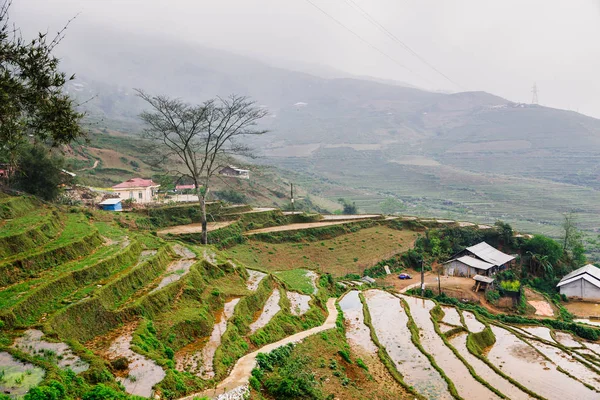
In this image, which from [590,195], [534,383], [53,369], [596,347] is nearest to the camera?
[53,369]

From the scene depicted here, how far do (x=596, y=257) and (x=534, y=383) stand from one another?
61.2 metres

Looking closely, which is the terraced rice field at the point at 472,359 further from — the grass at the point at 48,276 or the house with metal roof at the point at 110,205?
the house with metal roof at the point at 110,205

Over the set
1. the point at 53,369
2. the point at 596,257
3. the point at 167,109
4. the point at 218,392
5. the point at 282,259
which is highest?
the point at 167,109

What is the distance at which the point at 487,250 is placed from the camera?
4262 cm

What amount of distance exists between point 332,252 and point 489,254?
1636 centimetres

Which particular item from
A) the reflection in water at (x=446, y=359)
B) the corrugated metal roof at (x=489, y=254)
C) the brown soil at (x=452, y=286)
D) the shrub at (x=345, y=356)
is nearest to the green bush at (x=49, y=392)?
the shrub at (x=345, y=356)

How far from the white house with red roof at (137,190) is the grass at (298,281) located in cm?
2255

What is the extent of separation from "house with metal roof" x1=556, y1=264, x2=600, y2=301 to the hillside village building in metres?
4.94

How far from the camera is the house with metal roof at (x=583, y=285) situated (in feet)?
123

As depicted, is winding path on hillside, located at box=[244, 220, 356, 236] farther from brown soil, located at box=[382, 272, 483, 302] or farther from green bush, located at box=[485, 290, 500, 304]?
green bush, located at box=[485, 290, 500, 304]

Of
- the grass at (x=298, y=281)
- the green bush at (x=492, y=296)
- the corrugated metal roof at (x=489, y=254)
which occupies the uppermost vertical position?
the grass at (x=298, y=281)

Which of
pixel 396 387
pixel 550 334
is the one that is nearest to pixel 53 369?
pixel 396 387

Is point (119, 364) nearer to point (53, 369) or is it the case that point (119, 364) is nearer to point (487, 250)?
point (53, 369)

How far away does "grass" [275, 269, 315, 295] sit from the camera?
23.3 meters
